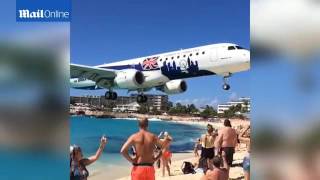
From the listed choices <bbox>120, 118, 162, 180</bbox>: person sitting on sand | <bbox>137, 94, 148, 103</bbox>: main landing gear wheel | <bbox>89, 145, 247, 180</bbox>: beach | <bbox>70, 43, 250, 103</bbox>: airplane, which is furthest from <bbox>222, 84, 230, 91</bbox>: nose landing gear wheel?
<bbox>120, 118, 162, 180</bbox>: person sitting on sand

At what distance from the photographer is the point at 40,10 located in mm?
5414

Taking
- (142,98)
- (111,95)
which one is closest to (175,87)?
(142,98)

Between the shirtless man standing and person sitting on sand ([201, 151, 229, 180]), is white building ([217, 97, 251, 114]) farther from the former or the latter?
person sitting on sand ([201, 151, 229, 180])

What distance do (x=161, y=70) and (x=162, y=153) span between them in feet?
3.18

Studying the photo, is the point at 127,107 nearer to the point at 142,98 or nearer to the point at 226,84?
A: the point at 142,98

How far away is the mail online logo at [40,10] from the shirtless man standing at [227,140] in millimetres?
1861

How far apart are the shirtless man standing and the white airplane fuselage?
57cm

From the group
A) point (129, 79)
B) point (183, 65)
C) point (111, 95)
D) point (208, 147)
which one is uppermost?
point (183, 65)

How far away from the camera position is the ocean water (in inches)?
224

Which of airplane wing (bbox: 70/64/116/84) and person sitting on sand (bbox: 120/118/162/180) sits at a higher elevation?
airplane wing (bbox: 70/64/116/84)

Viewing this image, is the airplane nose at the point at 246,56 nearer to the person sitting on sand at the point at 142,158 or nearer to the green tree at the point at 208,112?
the green tree at the point at 208,112

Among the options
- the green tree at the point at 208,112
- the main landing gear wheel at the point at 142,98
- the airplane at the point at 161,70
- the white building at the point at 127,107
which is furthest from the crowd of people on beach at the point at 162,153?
the airplane at the point at 161,70

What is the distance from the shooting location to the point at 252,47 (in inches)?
209

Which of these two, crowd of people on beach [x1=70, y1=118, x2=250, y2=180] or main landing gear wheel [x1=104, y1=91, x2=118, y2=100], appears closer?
crowd of people on beach [x1=70, y1=118, x2=250, y2=180]
